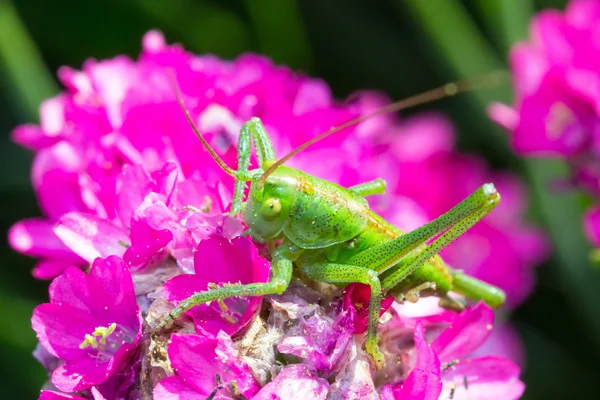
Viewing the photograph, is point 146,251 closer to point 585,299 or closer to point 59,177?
point 59,177

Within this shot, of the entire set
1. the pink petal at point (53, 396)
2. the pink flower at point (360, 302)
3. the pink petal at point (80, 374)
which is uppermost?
the pink flower at point (360, 302)

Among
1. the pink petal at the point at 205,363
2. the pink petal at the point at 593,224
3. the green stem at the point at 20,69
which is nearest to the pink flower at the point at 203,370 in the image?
the pink petal at the point at 205,363

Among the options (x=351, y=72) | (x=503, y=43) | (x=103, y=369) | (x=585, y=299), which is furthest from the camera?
(x=351, y=72)

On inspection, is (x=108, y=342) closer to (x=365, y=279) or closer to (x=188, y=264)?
(x=188, y=264)

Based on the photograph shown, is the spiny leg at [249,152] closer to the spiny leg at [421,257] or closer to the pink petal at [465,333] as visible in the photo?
the spiny leg at [421,257]

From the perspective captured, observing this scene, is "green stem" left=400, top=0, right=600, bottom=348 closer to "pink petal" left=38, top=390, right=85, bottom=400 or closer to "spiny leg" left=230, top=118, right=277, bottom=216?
"spiny leg" left=230, top=118, right=277, bottom=216

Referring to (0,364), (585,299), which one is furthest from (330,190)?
(0,364)

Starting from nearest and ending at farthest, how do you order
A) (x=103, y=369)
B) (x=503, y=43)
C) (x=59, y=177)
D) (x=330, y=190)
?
(x=103, y=369) < (x=330, y=190) < (x=59, y=177) < (x=503, y=43)

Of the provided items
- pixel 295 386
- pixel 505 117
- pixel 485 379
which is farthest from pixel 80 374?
pixel 505 117
